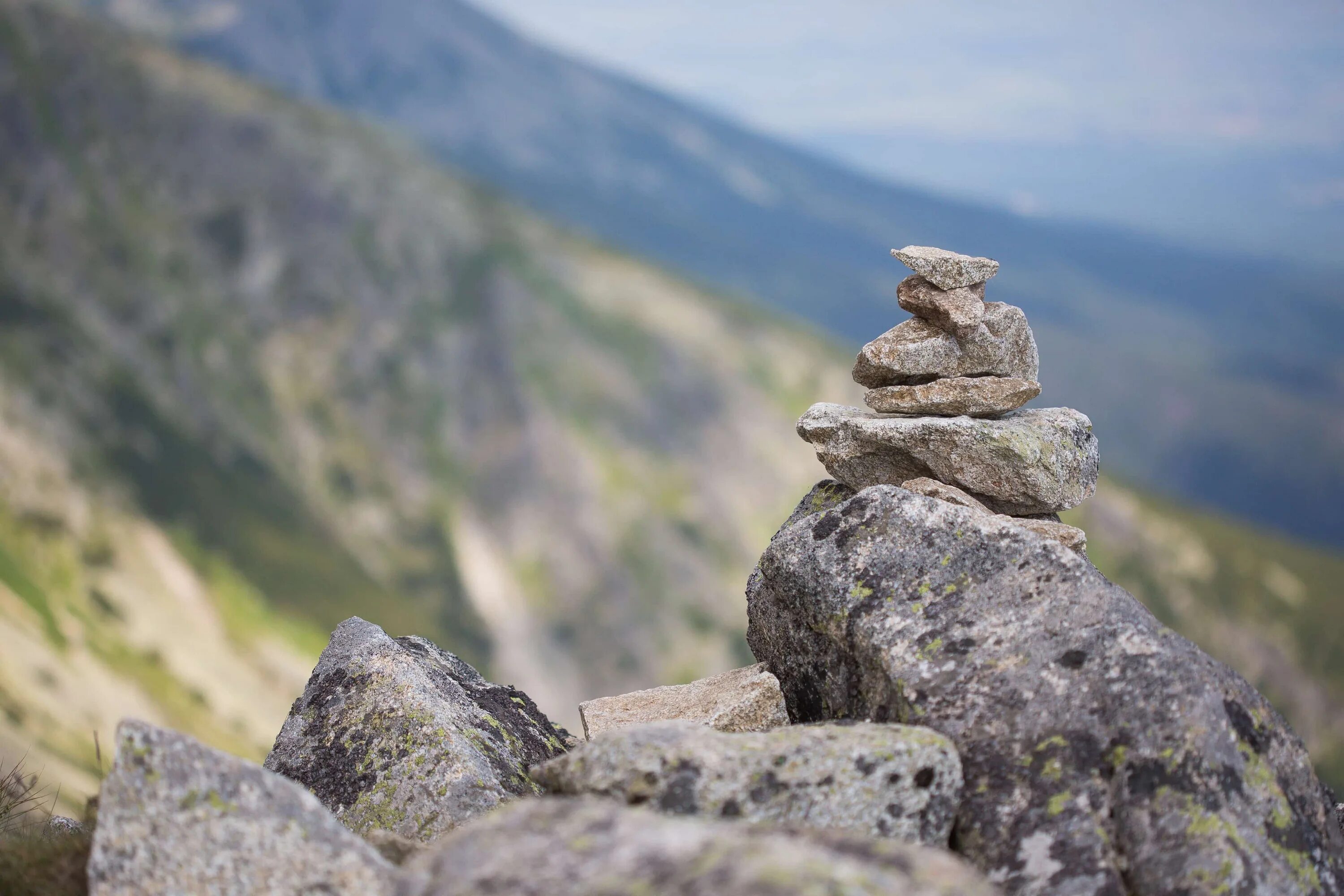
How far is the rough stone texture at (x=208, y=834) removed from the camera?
9.98 metres

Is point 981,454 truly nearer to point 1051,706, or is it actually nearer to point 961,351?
point 961,351

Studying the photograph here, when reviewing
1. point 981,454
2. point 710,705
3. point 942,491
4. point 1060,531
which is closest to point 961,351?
point 981,454

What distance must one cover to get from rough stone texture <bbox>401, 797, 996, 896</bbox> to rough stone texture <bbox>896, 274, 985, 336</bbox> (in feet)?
35.2

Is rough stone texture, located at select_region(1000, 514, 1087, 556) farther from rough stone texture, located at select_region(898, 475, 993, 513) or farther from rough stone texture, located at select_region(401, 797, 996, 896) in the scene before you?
rough stone texture, located at select_region(401, 797, 996, 896)

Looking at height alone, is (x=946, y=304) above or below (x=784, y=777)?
above

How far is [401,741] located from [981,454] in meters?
9.32

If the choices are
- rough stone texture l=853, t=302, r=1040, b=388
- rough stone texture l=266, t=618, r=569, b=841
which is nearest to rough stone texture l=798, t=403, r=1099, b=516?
rough stone texture l=853, t=302, r=1040, b=388

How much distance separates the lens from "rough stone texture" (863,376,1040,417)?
1805 centimetres

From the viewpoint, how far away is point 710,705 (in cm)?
1540

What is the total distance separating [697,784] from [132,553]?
205 metres

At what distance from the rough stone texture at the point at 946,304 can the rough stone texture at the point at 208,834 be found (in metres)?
12.0

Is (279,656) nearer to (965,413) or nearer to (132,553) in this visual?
(132,553)

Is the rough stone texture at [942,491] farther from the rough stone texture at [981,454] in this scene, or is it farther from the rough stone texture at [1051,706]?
the rough stone texture at [1051,706]

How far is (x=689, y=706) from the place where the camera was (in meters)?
16.1
